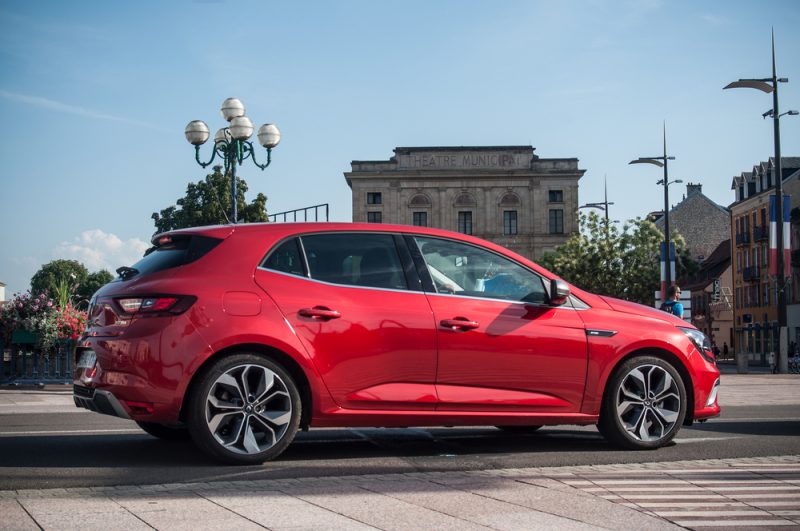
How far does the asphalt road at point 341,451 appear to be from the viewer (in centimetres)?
628

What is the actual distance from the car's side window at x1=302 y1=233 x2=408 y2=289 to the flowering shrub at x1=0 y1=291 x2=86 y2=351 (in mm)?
13476

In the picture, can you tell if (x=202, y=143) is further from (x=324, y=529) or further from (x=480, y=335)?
(x=324, y=529)

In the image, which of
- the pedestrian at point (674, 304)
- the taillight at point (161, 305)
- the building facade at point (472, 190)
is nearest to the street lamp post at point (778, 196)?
the pedestrian at point (674, 304)

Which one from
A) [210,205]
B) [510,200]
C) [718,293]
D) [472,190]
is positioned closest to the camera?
[210,205]

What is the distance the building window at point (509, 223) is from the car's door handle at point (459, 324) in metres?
95.5

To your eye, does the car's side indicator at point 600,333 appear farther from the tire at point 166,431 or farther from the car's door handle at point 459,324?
the tire at point 166,431

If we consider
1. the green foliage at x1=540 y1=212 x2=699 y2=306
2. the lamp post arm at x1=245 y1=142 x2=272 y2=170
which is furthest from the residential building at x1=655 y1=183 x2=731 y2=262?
the lamp post arm at x1=245 y1=142 x2=272 y2=170

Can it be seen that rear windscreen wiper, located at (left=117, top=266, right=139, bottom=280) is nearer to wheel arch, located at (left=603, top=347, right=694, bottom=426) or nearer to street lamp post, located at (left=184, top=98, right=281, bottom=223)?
wheel arch, located at (left=603, top=347, right=694, bottom=426)

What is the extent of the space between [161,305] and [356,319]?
129cm

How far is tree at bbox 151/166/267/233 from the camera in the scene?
241ft

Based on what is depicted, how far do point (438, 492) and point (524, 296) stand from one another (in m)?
2.38

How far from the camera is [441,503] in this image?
520 centimetres

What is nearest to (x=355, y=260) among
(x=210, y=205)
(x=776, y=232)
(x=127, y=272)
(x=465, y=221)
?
(x=127, y=272)

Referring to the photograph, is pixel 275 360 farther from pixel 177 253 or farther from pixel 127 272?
pixel 127 272
